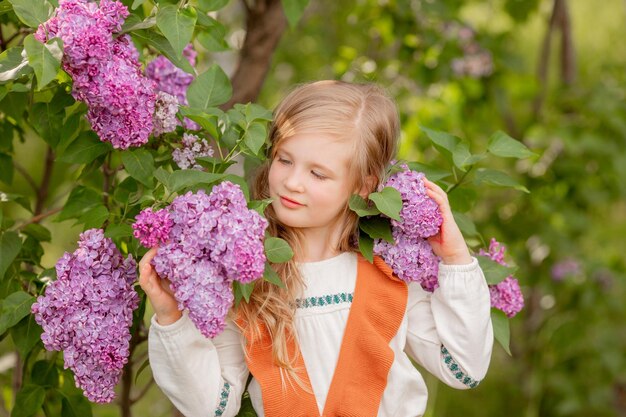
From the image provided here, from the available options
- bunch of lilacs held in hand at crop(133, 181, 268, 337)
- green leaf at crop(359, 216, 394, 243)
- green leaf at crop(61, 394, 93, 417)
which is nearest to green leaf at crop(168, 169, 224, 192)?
bunch of lilacs held in hand at crop(133, 181, 268, 337)

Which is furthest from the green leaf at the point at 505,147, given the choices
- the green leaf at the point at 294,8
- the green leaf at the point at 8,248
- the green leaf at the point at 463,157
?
the green leaf at the point at 8,248

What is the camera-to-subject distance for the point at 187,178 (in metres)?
1.45

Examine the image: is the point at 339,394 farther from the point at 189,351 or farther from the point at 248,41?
the point at 248,41

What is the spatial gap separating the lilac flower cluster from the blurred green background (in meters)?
1.35

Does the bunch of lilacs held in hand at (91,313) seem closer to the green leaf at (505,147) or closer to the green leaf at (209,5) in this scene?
the green leaf at (209,5)

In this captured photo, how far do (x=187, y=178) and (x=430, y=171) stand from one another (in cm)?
61

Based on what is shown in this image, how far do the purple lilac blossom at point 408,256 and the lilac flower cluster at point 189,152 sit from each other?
Result: 40cm

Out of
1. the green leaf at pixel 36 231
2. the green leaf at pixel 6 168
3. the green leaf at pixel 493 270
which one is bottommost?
the green leaf at pixel 36 231

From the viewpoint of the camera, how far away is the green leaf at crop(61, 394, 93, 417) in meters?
1.82

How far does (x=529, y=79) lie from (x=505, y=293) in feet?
5.95

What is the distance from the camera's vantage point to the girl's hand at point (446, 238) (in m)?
1.67

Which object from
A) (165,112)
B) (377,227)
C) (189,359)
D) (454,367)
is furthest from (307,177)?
(454,367)

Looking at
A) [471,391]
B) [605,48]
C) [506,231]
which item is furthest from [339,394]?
[605,48]

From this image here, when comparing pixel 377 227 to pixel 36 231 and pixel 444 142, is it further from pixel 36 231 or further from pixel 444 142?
pixel 36 231
